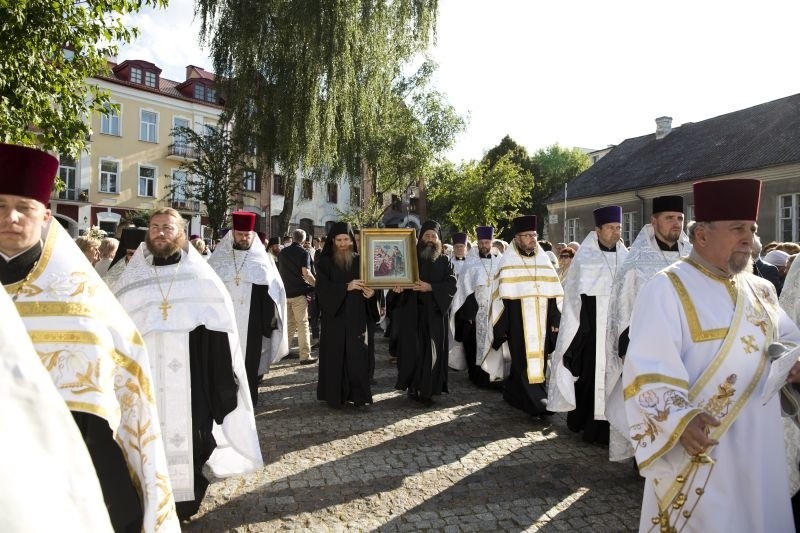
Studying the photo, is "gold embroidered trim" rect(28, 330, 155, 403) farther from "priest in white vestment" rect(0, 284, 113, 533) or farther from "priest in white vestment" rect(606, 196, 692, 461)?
"priest in white vestment" rect(606, 196, 692, 461)

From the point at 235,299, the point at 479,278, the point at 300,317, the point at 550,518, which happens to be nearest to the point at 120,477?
the point at 550,518

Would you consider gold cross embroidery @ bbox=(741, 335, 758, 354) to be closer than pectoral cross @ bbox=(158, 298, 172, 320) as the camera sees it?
Yes

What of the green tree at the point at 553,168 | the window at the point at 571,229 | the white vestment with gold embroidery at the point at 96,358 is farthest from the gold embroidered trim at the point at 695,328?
the green tree at the point at 553,168

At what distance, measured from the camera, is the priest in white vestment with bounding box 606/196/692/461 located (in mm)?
4797

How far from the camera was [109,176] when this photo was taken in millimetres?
33438

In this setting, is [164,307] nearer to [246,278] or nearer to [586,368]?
[246,278]

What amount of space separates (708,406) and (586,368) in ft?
11.9

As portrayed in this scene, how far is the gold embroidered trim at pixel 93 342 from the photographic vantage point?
235 cm

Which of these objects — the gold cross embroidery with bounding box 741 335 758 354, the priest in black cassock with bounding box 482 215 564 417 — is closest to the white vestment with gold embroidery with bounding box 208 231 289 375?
the priest in black cassock with bounding box 482 215 564 417

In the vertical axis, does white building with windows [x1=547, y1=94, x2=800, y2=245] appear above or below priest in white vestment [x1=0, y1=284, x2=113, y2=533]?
above

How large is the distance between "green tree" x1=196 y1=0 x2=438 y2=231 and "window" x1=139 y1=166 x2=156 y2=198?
1921cm

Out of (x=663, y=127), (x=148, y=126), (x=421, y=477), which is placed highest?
(x=148, y=126)

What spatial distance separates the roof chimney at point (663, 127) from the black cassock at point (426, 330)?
31251mm

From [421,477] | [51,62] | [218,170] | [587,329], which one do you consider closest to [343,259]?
[587,329]
